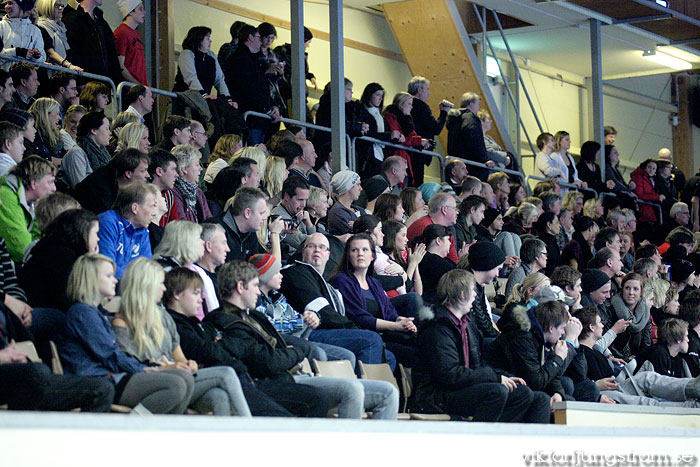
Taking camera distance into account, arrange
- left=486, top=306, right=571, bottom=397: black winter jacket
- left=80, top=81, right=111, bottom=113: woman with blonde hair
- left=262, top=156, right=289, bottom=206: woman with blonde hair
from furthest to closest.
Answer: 1. left=80, top=81, right=111, bottom=113: woman with blonde hair
2. left=262, top=156, right=289, bottom=206: woman with blonde hair
3. left=486, top=306, right=571, bottom=397: black winter jacket

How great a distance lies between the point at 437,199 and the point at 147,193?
3.19m

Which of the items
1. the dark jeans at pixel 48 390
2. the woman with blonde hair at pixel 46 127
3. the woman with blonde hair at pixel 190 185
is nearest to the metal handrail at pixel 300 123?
the woman with blonde hair at pixel 190 185

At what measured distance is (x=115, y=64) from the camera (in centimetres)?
904

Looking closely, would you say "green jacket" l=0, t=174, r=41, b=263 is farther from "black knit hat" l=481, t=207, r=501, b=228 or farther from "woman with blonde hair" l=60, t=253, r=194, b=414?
"black knit hat" l=481, t=207, r=501, b=228

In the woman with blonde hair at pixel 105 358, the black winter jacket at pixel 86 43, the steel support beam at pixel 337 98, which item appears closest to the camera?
the woman with blonde hair at pixel 105 358

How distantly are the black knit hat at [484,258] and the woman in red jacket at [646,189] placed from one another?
7.06 metres

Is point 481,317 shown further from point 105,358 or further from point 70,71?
point 70,71

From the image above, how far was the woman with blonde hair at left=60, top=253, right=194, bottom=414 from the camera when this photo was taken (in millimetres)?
4508

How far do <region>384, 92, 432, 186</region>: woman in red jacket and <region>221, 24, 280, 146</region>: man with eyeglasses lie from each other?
1.56 metres

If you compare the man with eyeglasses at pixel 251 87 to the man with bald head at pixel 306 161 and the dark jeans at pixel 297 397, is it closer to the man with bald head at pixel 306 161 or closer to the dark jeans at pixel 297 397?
the man with bald head at pixel 306 161

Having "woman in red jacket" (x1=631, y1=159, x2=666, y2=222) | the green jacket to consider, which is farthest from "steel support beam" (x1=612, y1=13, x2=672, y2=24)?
the green jacket

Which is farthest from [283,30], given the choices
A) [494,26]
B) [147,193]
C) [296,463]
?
[296,463]

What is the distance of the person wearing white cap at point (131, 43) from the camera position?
9.39 m

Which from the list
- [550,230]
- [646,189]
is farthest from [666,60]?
[550,230]
